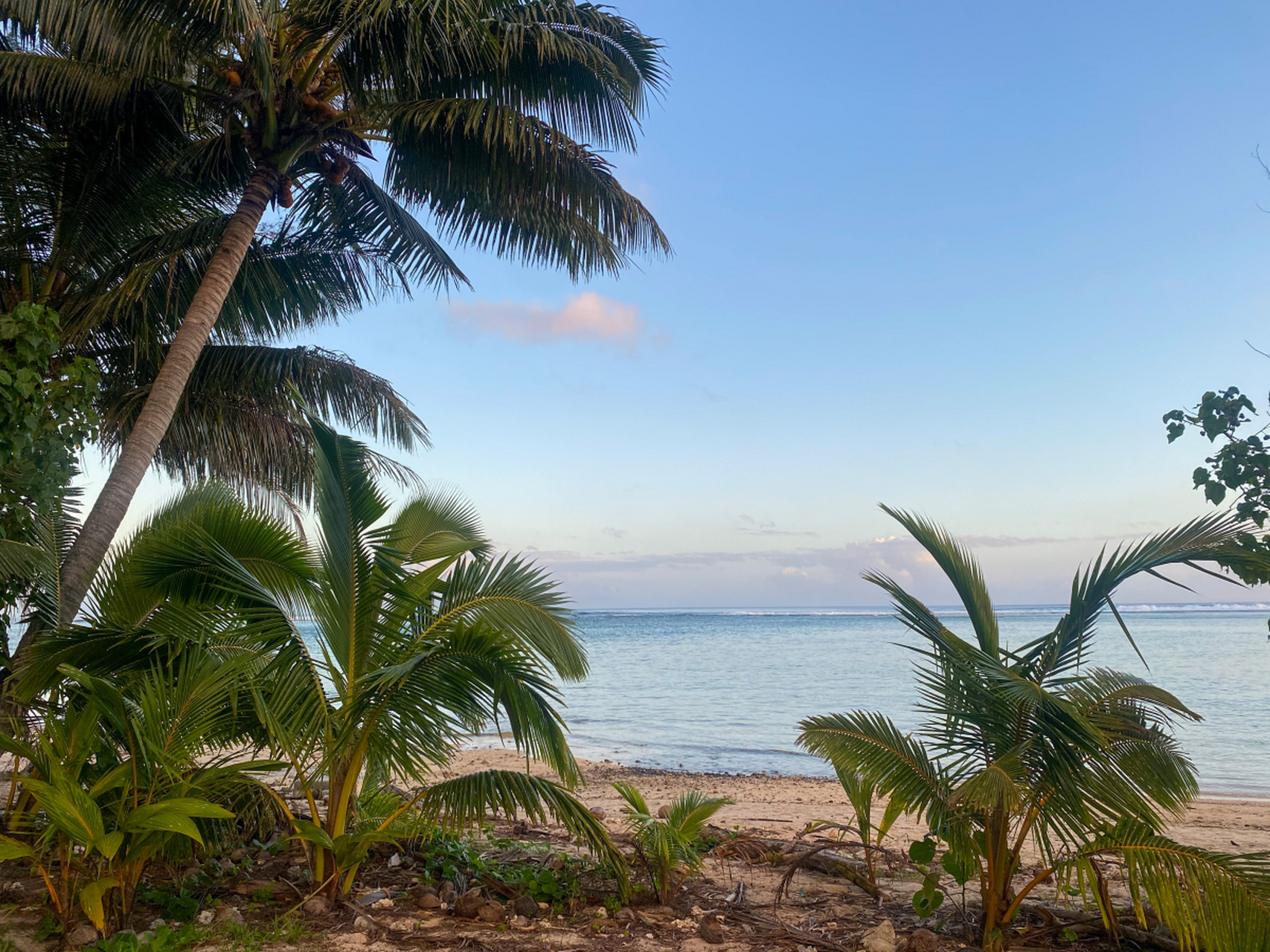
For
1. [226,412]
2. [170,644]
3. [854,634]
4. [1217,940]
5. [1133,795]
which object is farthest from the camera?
[854,634]

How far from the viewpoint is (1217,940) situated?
3064 millimetres

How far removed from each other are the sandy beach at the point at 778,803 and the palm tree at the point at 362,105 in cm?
479

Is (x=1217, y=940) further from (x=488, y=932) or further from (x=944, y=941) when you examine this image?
(x=488, y=932)

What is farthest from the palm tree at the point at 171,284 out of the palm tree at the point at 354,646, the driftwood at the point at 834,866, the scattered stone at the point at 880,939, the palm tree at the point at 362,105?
the scattered stone at the point at 880,939

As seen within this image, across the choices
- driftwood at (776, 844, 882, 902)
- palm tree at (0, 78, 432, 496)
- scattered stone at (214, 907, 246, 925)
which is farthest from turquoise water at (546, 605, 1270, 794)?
palm tree at (0, 78, 432, 496)

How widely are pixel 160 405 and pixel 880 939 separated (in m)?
5.71

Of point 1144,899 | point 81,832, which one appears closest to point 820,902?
point 1144,899

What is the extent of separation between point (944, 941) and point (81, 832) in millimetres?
3863

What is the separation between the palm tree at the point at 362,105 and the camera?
580cm

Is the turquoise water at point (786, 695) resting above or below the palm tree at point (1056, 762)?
below

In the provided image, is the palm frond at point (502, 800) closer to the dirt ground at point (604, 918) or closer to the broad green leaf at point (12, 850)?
the dirt ground at point (604, 918)

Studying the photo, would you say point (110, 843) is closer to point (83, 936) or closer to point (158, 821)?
point (158, 821)

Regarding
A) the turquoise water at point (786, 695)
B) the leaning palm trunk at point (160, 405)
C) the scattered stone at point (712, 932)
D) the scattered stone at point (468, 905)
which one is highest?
the leaning palm trunk at point (160, 405)

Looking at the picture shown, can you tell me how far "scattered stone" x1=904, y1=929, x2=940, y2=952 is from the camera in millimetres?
3549
